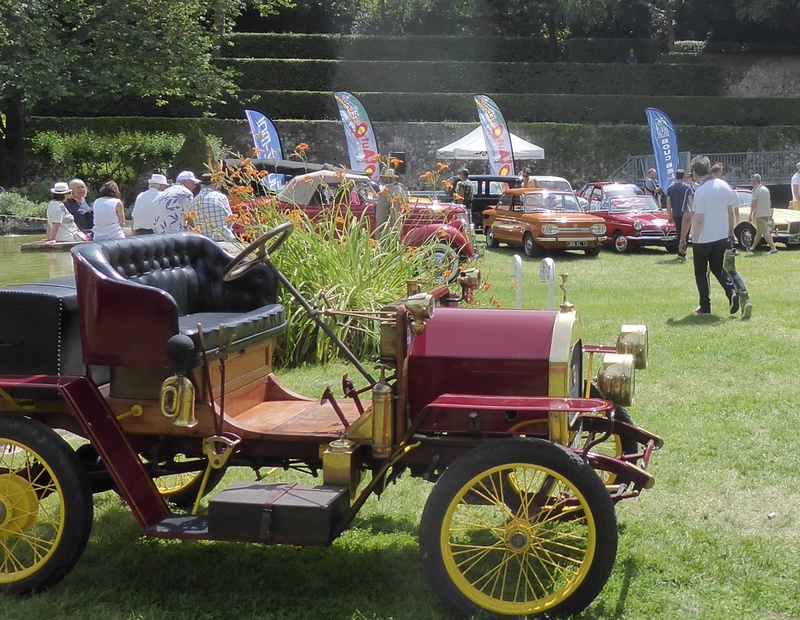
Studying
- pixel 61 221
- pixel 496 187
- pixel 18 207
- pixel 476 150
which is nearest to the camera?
pixel 61 221

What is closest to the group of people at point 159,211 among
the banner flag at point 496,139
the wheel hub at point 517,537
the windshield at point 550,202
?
the wheel hub at point 517,537

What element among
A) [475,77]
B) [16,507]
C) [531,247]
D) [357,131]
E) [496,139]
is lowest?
[531,247]

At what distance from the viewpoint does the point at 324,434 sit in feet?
14.3

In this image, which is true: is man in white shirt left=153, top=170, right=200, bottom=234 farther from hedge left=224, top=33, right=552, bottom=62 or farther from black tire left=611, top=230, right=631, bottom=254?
hedge left=224, top=33, right=552, bottom=62

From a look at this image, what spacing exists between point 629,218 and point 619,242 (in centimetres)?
59

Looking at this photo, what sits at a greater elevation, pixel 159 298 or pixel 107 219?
pixel 159 298

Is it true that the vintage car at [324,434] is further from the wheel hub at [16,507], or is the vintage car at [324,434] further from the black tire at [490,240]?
the black tire at [490,240]

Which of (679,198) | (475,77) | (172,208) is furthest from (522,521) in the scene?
(475,77)

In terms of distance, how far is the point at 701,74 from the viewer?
44.1 metres

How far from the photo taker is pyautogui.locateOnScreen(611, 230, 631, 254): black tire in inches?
847

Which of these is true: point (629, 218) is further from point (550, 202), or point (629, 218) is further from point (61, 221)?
point (61, 221)

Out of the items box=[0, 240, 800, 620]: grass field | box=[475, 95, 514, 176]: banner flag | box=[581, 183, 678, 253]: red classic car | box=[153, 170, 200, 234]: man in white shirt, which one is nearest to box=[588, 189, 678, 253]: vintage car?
box=[581, 183, 678, 253]: red classic car

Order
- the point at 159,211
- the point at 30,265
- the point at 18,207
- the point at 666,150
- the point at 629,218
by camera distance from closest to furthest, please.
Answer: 1. the point at 159,211
2. the point at 30,265
3. the point at 629,218
4. the point at 18,207
5. the point at 666,150

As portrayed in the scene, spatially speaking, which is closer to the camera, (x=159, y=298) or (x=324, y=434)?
(x=159, y=298)
